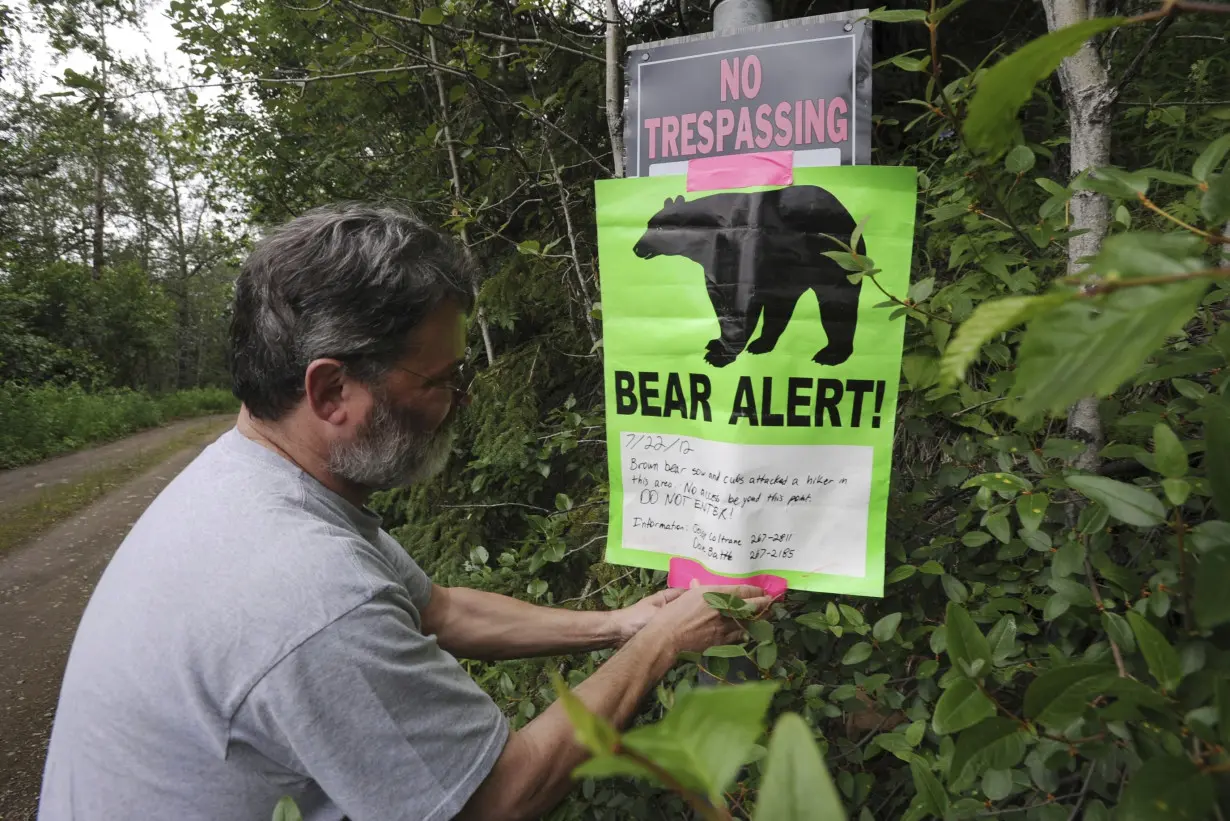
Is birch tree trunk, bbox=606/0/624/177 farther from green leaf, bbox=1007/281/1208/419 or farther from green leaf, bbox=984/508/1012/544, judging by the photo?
green leaf, bbox=1007/281/1208/419

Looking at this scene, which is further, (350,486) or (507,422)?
(507,422)

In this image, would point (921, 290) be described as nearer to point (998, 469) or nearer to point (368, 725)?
point (998, 469)

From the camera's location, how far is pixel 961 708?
2.04 ft

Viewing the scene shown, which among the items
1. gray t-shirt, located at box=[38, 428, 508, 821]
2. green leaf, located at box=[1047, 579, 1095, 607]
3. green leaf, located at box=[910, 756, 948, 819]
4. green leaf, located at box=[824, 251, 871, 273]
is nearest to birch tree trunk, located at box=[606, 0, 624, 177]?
green leaf, located at box=[824, 251, 871, 273]

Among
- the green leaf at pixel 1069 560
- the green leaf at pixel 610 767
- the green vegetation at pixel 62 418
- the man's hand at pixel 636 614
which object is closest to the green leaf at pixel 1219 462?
the green leaf at pixel 1069 560

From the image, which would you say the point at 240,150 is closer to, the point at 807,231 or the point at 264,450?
the point at 264,450

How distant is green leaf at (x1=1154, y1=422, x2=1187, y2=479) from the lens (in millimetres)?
627

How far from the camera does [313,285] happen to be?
139 cm

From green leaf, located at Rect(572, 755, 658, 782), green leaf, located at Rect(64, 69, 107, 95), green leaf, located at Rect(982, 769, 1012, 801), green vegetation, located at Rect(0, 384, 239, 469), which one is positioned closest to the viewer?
green leaf, located at Rect(572, 755, 658, 782)

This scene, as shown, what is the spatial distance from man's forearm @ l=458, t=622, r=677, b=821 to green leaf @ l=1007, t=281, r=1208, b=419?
977 mm

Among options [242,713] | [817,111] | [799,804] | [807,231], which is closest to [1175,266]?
[799,804]

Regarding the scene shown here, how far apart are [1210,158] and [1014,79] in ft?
1.54

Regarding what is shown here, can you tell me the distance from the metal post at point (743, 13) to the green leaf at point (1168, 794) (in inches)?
48.5

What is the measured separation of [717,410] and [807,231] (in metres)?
0.34
